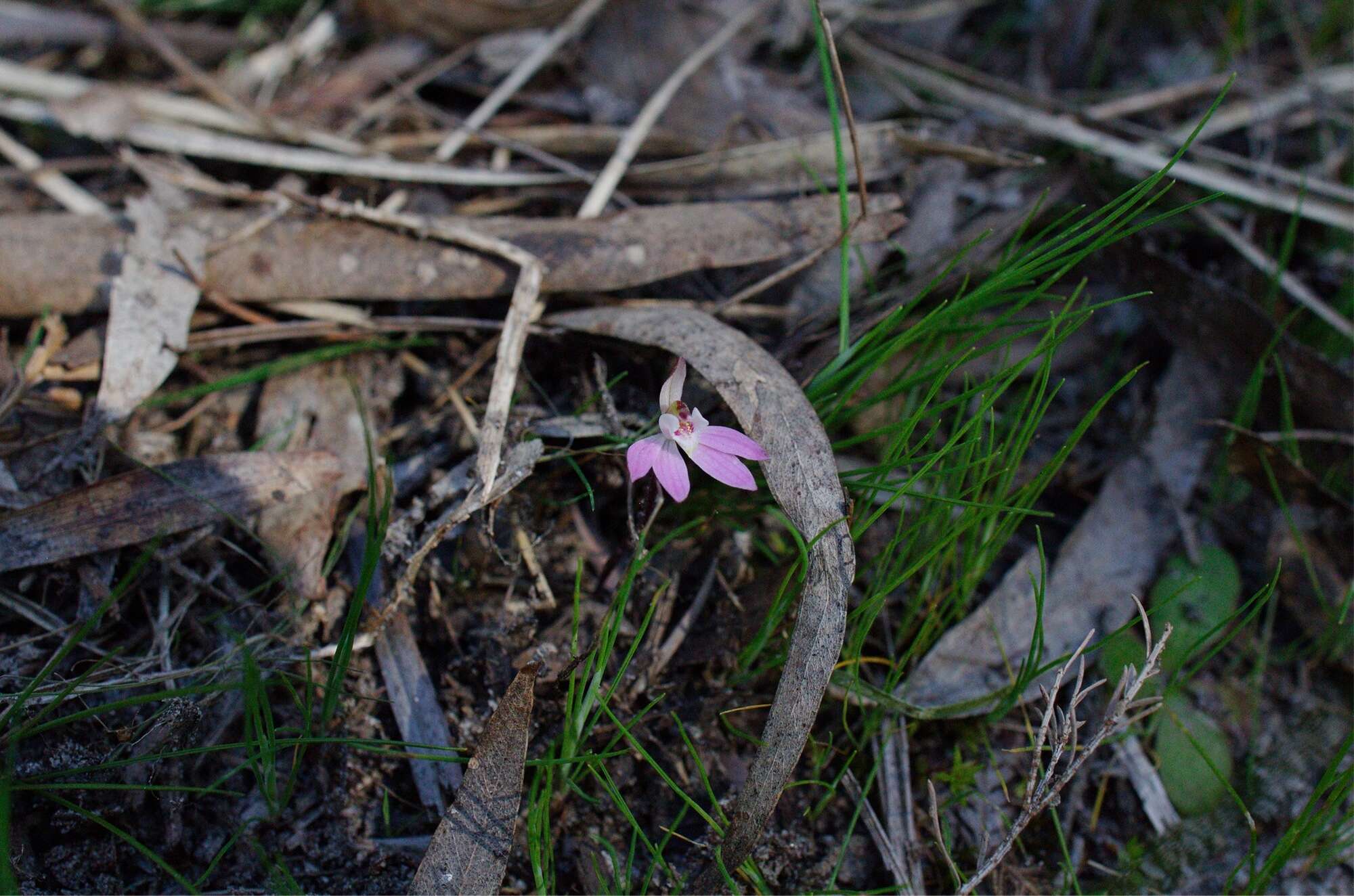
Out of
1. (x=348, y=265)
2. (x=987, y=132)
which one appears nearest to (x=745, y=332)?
(x=348, y=265)

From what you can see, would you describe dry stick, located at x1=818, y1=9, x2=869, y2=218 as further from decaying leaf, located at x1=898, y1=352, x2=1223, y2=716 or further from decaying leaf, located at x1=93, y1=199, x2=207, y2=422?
decaying leaf, located at x1=93, y1=199, x2=207, y2=422

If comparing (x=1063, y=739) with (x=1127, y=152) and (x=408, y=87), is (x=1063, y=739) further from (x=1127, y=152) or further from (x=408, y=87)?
(x=408, y=87)

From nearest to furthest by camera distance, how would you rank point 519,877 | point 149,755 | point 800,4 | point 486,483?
point 149,755
point 519,877
point 486,483
point 800,4

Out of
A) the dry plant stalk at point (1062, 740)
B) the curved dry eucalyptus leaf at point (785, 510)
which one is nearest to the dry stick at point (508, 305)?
the curved dry eucalyptus leaf at point (785, 510)

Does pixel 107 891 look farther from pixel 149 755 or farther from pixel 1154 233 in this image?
pixel 1154 233

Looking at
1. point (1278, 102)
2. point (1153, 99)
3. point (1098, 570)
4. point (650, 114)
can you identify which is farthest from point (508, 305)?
point (1278, 102)

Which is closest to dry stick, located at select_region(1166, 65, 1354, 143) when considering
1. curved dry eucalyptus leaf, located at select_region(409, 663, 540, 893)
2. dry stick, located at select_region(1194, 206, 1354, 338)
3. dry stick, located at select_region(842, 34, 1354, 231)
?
dry stick, located at select_region(842, 34, 1354, 231)
